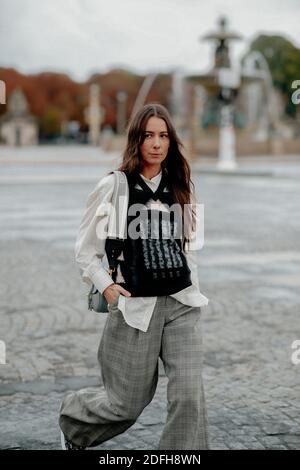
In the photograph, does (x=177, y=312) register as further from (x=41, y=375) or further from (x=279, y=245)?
(x=279, y=245)

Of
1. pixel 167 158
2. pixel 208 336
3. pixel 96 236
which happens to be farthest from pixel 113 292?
pixel 208 336

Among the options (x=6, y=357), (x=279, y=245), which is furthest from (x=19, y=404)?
(x=279, y=245)

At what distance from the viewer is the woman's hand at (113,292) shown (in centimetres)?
347

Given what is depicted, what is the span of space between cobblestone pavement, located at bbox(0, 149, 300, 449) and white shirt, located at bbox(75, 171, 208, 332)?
1.01 m

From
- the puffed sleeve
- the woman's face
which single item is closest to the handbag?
the puffed sleeve

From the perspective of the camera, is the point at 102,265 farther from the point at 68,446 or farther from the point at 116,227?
the point at 68,446

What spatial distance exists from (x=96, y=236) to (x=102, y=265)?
0.13m

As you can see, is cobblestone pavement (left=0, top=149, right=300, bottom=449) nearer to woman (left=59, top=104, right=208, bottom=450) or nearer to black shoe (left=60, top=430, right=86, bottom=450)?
black shoe (left=60, top=430, right=86, bottom=450)

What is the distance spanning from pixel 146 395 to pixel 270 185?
22.2 metres

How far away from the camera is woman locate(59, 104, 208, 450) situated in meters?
3.43

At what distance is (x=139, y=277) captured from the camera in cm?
345

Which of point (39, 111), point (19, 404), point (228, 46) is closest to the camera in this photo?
point (19, 404)

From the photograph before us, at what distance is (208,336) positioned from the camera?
661 centimetres

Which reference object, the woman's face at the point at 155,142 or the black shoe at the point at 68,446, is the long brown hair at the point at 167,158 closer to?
the woman's face at the point at 155,142
